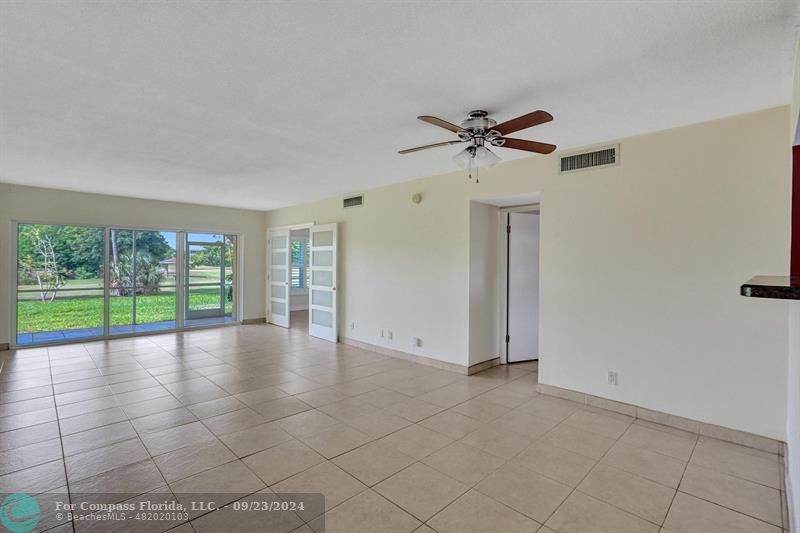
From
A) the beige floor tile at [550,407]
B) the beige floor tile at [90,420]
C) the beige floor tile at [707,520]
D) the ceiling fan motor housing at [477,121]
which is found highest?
the ceiling fan motor housing at [477,121]

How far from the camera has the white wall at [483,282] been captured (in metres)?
4.84

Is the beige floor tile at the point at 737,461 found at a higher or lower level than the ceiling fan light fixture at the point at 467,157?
lower

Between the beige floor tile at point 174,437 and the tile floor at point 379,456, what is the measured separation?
16 millimetres

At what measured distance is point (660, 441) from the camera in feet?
9.87

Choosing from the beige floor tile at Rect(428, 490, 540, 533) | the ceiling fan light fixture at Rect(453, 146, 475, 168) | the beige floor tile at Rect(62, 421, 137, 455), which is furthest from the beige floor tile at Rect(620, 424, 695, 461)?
the beige floor tile at Rect(62, 421, 137, 455)

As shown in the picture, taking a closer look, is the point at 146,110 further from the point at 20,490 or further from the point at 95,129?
the point at 20,490

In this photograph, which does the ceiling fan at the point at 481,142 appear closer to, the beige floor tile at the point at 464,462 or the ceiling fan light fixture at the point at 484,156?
the ceiling fan light fixture at the point at 484,156

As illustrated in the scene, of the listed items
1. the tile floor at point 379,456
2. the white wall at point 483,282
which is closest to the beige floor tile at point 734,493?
the tile floor at point 379,456

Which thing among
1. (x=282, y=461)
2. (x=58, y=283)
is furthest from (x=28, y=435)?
(x=58, y=283)

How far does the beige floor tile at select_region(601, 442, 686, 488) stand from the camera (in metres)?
2.52

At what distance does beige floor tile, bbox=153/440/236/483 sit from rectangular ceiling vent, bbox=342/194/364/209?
419cm

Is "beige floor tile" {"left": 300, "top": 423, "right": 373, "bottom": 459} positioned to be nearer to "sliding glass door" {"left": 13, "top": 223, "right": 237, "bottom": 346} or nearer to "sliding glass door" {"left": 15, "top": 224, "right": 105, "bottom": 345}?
"sliding glass door" {"left": 13, "top": 223, "right": 237, "bottom": 346}

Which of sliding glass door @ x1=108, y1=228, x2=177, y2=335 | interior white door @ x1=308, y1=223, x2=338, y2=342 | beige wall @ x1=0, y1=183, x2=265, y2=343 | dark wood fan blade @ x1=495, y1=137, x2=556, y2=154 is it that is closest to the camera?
dark wood fan blade @ x1=495, y1=137, x2=556, y2=154

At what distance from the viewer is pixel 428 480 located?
2475mm
